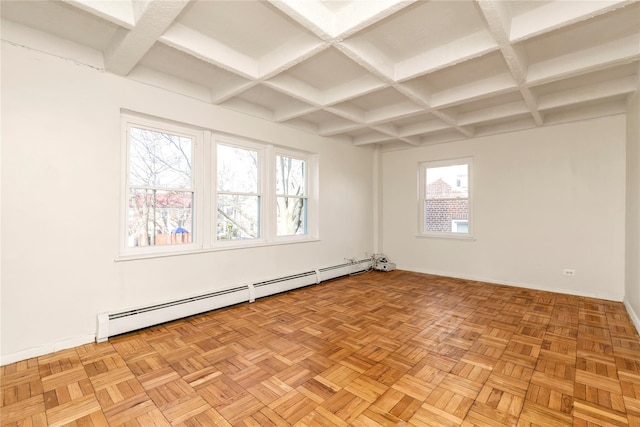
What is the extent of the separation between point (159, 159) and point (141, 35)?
1325 mm

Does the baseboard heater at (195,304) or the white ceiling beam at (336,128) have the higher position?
the white ceiling beam at (336,128)

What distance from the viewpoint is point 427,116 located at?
14.3 feet

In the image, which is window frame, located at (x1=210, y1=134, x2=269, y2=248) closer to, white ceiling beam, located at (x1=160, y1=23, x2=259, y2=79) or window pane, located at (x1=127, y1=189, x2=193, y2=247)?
Result: window pane, located at (x1=127, y1=189, x2=193, y2=247)

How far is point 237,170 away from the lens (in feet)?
12.9

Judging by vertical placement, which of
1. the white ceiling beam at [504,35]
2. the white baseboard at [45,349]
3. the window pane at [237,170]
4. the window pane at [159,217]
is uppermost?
the white ceiling beam at [504,35]

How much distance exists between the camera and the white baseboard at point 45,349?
2270mm

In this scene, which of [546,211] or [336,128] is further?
[336,128]

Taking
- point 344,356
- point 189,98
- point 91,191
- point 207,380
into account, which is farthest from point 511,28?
point 91,191

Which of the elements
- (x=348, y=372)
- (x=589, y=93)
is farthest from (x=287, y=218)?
(x=589, y=93)

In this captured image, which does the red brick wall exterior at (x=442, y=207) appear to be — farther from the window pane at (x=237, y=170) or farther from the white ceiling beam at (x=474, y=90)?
the window pane at (x=237, y=170)

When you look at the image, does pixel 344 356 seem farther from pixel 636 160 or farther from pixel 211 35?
pixel 636 160

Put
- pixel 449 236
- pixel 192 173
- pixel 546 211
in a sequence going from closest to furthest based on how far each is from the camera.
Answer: pixel 192 173, pixel 546 211, pixel 449 236

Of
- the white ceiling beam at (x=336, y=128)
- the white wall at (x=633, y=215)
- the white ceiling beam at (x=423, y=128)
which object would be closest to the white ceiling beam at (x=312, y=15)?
the white ceiling beam at (x=336, y=128)

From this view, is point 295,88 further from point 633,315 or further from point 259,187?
point 633,315
